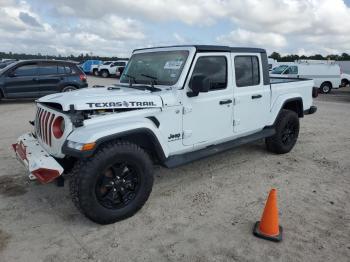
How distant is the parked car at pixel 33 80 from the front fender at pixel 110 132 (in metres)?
8.77

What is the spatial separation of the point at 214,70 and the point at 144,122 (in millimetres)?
1507

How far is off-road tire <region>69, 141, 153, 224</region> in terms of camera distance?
3203 mm

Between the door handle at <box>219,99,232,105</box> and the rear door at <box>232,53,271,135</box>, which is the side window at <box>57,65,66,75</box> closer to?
the rear door at <box>232,53,271,135</box>

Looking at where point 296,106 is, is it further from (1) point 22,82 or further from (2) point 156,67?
(1) point 22,82

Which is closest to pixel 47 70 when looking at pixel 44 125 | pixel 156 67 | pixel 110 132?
pixel 156 67

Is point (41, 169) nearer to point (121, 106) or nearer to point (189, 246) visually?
point (121, 106)

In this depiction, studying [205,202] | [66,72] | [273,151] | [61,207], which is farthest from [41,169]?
[66,72]

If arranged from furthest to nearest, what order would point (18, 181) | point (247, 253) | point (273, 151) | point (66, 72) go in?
point (66, 72), point (273, 151), point (18, 181), point (247, 253)

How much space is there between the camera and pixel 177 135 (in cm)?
405

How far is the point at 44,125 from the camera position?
3824mm

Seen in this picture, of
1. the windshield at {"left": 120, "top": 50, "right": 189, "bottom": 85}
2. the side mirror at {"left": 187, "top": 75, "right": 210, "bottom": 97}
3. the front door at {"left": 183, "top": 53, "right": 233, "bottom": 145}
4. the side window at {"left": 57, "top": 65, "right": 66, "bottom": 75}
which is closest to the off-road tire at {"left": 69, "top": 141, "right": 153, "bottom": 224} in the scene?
the front door at {"left": 183, "top": 53, "right": 233, "bottom": 145}

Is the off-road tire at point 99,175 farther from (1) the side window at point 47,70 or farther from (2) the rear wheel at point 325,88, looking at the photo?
(2) the rear wheel at point 325,88

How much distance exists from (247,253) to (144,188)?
133 centimetres

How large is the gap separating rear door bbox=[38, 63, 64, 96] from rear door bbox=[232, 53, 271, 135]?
8.42m
